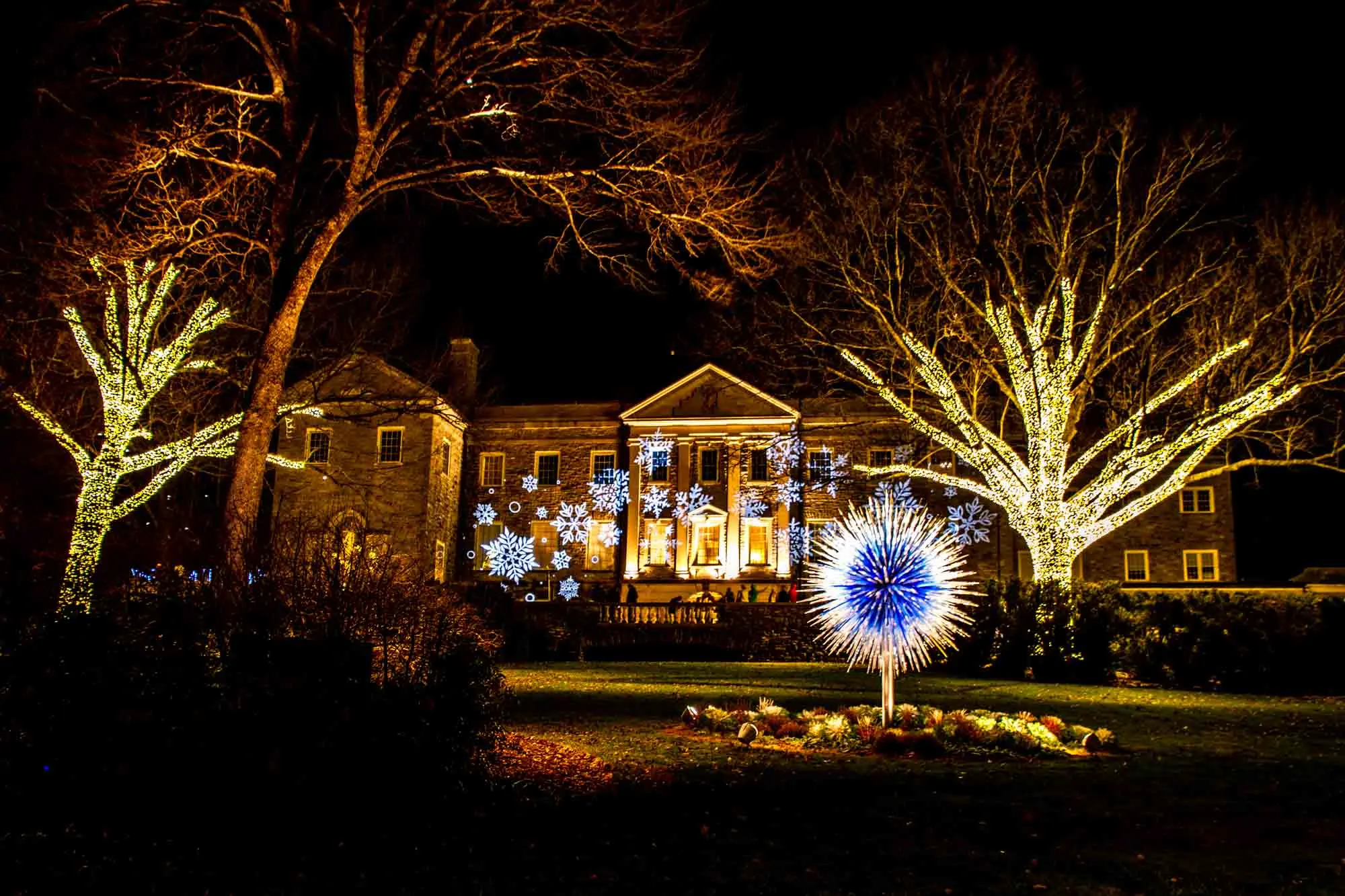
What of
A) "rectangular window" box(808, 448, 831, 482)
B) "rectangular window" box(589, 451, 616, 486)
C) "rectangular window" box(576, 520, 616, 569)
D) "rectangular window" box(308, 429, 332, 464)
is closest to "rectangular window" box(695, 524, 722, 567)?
"rectangular window" box(576, 520, 616, 569)

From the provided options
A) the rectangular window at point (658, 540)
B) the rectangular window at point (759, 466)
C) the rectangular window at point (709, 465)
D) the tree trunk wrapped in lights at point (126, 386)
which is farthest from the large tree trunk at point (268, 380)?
the rectangular window at point (759, 466)

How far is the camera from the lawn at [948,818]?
5.48 m

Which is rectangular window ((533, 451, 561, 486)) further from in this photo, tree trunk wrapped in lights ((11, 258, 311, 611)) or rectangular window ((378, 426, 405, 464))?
tree trunk wrapped in lights ((11, 258, 311, 611))

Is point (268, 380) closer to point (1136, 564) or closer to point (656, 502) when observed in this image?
point (656, 502)

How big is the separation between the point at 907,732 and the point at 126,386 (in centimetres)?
1476

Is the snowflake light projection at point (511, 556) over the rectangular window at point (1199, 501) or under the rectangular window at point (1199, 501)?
under

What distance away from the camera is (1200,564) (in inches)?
1657

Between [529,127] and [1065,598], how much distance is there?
44.3ft

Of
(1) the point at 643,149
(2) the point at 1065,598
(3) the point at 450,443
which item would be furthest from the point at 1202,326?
(3) the point at 450,443

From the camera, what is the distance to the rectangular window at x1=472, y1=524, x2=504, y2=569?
45.4 metres

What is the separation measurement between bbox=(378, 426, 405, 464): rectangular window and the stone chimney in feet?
11.4

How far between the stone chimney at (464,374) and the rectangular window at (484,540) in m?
5.63

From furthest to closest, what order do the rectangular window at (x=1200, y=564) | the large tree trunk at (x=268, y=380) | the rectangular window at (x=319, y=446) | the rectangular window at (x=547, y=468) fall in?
the rectangular window at (x=547, y=468) → the rectangular window at (x=319, y=446) → the rectangular window at (x=1200, y=564) → the large tree trunk at (x=268, y=380)

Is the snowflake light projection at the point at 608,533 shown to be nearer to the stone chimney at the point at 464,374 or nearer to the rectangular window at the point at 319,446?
the stone chimney at the point at 464,374
